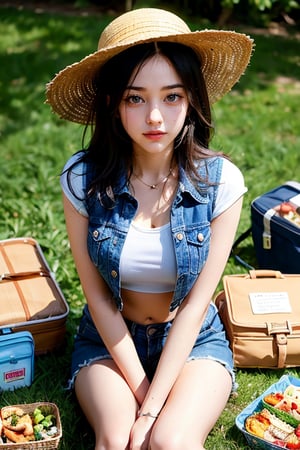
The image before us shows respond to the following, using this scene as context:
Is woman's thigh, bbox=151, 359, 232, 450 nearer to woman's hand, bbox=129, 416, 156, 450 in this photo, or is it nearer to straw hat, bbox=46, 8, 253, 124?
woman's hand, bbox=129, 416, 156, 450

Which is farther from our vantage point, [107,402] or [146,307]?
[146,307]

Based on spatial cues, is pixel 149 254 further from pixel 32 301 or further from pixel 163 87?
pixel 32 301

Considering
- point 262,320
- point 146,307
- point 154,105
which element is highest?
point 154,105

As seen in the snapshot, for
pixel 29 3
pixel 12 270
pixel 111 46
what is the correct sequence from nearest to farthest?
pixel 111 46 → pixel 12 270 → pixel 29 3

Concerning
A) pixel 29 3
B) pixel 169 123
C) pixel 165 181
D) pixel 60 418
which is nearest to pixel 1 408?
pixel 60 418

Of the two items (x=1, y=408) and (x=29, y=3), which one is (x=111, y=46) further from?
(x=29, y=3)

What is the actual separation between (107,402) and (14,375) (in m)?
0.64

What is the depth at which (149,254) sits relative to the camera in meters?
3.06

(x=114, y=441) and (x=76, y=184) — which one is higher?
(x=76, y=184)

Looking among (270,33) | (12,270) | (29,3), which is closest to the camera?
(12,270)

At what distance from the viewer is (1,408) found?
3.27m

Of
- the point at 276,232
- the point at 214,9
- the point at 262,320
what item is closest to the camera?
the point at 262,320

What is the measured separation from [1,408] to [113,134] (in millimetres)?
1210

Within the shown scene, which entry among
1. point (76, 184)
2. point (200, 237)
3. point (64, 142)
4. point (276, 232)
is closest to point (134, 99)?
point (76, 184)
